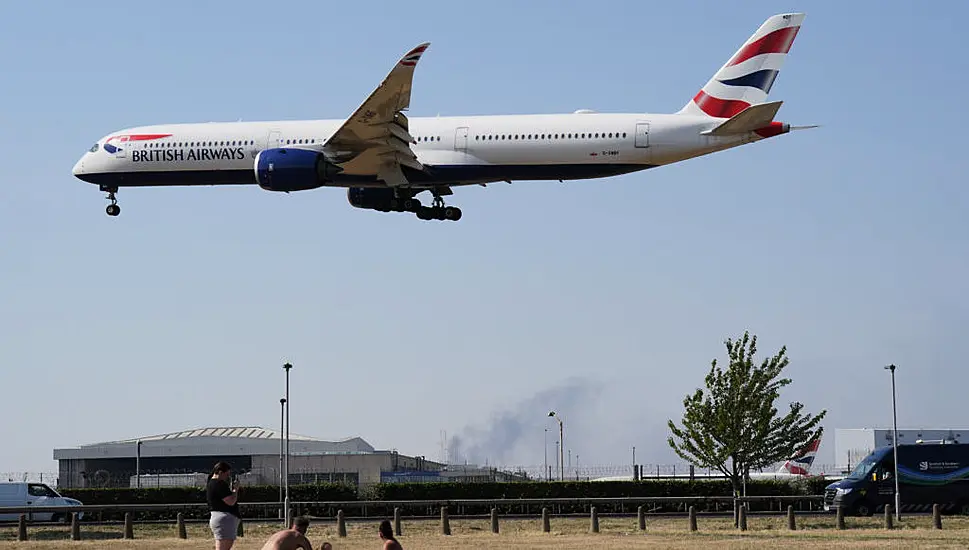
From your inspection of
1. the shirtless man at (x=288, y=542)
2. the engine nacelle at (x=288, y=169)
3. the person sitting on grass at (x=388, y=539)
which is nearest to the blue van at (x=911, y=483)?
the engine nacelle at (x=288, y=169)

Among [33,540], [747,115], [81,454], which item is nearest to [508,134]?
[747,115]

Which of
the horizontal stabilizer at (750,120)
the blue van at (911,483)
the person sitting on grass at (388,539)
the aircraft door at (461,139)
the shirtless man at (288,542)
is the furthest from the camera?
the aircraft door at (461,139)

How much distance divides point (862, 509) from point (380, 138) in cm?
2036

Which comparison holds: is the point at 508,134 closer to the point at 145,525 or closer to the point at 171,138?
the point at 171,138

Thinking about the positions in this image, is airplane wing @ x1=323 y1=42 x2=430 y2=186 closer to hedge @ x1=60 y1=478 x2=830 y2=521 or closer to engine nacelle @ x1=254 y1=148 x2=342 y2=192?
engine nacelle @ x1=254 y1=148 x2=342 y2=192

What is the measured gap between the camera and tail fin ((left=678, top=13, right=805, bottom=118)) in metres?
51.9

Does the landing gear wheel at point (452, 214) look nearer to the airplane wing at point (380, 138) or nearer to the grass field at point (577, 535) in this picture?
the airplane wing at point (380, 138)

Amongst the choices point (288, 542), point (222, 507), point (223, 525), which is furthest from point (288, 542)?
point (222, 507)

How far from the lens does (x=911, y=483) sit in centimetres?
4700

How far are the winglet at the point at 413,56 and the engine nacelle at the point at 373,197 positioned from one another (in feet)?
26.9

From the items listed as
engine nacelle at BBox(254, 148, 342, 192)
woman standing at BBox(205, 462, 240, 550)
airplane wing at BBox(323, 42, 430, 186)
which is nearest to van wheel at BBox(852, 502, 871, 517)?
airplane wing at BBox(323, 42, 430, 186)

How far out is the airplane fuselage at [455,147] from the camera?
159 feet

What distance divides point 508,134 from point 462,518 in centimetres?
1329

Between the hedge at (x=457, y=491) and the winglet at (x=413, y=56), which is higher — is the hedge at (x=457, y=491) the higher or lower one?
the lower one
